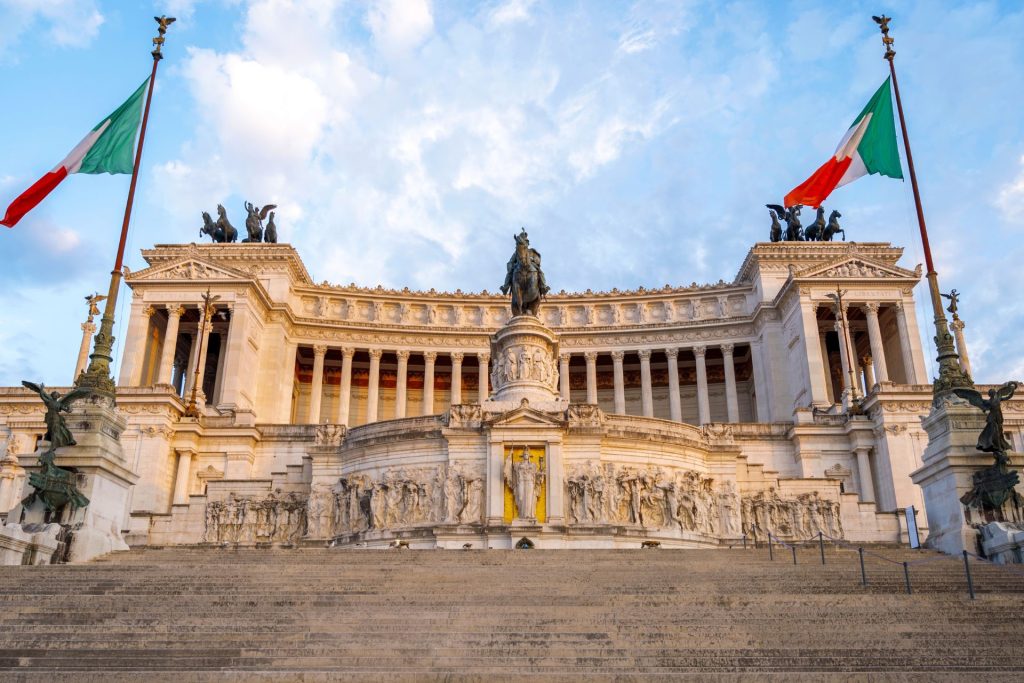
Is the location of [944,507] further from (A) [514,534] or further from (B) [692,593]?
(A) [514,534]

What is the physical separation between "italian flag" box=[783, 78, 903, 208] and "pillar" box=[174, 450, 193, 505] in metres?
31.4

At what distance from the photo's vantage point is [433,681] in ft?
34.4

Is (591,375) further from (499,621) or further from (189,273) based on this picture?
(499,621)

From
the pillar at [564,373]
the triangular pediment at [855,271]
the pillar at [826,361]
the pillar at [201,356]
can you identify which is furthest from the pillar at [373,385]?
the pillar at [826,361]

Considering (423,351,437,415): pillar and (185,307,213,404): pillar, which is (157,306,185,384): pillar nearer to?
(185,307,213,404): pillar

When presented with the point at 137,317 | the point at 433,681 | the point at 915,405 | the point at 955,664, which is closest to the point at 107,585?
the point at 433,681

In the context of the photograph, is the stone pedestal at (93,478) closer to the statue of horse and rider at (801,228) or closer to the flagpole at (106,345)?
the flagpole at (106,345)

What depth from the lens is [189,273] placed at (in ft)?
191

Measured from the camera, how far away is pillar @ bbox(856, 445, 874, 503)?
140 feet

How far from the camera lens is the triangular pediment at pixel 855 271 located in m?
56.8

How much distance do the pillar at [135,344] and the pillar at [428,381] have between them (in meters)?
19.1

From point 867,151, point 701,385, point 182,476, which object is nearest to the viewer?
point 867,151

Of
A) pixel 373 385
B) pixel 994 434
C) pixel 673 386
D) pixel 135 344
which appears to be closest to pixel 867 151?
pixel 994 434

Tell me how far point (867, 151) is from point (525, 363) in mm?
13493
